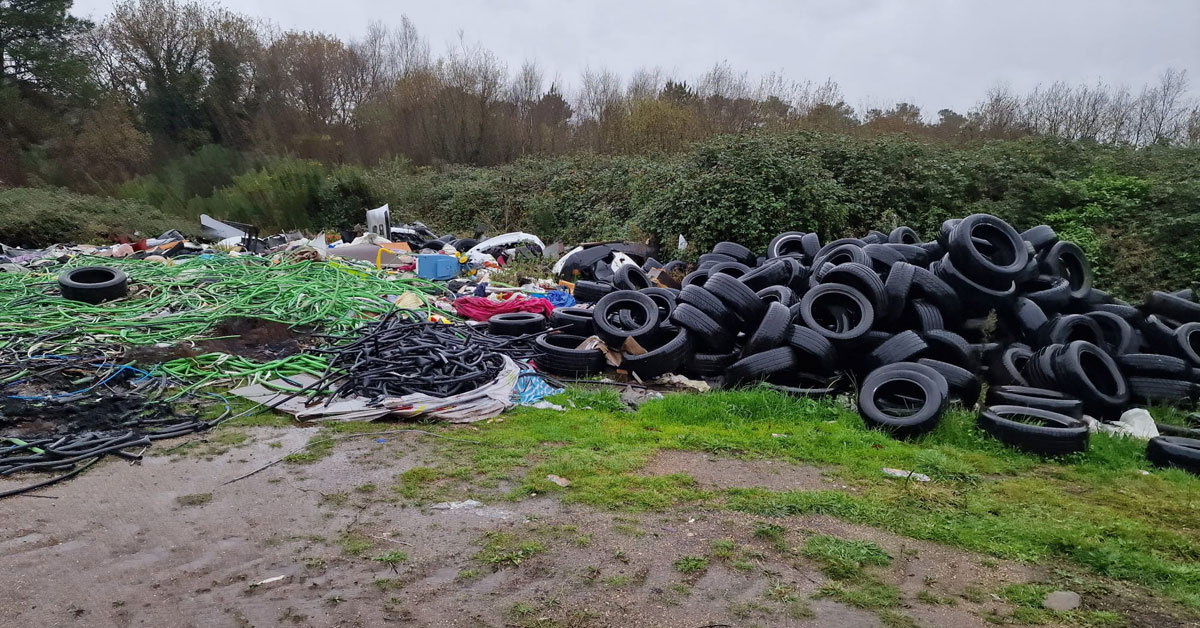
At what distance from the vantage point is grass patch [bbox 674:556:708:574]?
12.2 feet

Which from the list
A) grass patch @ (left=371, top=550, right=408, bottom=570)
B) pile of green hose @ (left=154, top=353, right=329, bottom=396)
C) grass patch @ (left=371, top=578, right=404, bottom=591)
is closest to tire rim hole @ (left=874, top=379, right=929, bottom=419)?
grass patch @ (left=371, top=550, right=408, bottom=570)

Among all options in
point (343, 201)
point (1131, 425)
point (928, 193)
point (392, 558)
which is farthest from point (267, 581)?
point (343, 201)

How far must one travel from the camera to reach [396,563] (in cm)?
373

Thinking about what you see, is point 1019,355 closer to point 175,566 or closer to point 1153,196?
point 175,566

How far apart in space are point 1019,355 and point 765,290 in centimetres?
273

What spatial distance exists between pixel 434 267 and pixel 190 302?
4.05 metres

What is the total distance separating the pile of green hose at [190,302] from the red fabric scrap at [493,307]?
1.63 ft

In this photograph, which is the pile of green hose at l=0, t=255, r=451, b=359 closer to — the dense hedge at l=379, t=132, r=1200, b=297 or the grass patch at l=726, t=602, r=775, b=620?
the dense hedge at l=379, t=132, r=1200, b=297

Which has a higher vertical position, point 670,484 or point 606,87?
point 606,87

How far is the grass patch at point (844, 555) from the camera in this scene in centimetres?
368

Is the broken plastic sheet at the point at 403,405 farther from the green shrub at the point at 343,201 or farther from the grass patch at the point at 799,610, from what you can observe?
the green shrub at the point at 343,201

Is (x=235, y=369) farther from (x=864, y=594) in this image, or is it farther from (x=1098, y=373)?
(x=1098, y=373)

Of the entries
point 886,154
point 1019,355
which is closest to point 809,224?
point 886,154

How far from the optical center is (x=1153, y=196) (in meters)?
12.4
